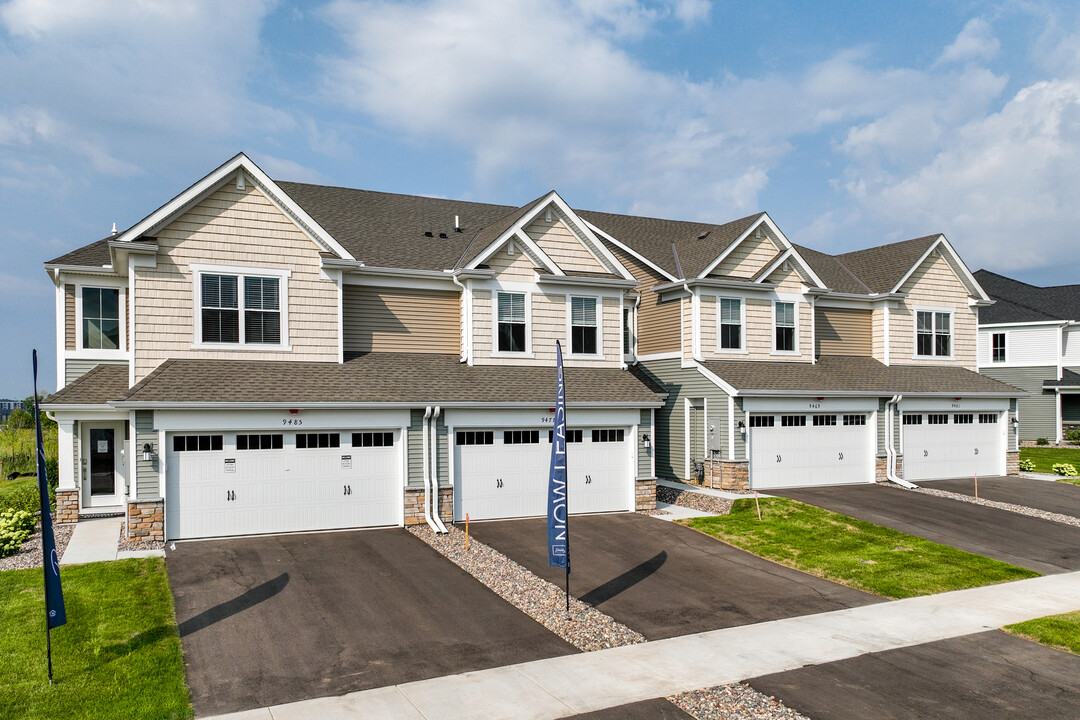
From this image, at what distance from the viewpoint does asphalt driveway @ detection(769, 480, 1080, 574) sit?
16.8m

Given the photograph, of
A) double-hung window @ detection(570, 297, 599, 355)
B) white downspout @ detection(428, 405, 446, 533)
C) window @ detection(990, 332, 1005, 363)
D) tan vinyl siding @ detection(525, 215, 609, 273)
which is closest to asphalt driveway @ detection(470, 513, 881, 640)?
white downspout @ detection(428, 405, 446, 533)

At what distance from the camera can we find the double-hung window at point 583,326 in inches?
867

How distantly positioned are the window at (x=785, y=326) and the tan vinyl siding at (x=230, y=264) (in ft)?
48.4

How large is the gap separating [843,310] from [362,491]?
19.4 m

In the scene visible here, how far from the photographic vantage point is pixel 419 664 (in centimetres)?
1013

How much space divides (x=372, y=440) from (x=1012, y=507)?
18037mm

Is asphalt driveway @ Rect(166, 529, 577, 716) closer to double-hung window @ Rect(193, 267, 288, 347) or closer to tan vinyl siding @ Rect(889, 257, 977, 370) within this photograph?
double-hung window @ Rect(193, 267, 288, 347)

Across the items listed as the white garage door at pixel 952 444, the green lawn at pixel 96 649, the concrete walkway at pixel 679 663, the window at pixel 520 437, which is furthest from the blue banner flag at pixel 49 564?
the white garage door at pixel 952 444

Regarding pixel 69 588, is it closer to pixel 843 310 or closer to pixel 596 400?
pixel 596 400

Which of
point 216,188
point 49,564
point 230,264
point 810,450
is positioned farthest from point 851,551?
point 216,188

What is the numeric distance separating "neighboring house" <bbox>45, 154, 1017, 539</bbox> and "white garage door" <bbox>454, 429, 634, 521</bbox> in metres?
0.06

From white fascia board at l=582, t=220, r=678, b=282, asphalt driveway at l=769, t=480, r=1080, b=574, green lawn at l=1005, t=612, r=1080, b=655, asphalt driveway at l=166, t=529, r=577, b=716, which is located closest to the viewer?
asphalt driveway at l=166, t=529, r=577, b=716

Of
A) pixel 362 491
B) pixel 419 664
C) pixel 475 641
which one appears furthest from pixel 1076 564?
pixel 362 491

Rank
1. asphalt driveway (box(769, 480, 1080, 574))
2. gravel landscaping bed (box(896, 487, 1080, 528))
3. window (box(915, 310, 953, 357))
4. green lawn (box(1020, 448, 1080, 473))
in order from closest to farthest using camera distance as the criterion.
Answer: asphalt driveway (box(769, 480, 1080, 574))
gravel landscaping bed (box(896, 487, 1080, 528))
window (box(915, 310, 953, 357))
green lawn (box(1020, 448, 1080, 473))
